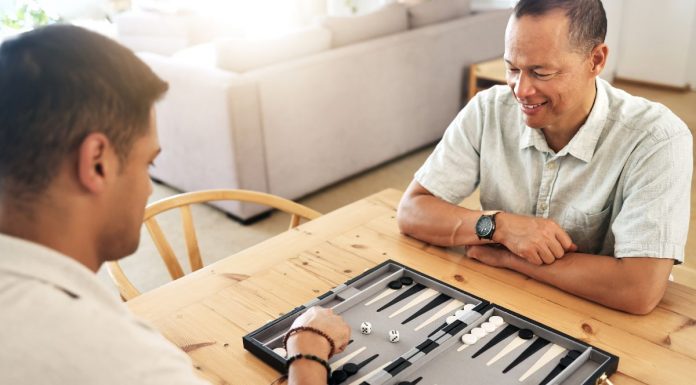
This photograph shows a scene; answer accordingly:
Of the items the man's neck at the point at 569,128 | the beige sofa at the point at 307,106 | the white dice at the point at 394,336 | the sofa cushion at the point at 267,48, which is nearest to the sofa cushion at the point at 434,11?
the beige sofa at the point at 307,106

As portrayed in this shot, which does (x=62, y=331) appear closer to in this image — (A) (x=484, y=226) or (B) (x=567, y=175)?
(A) (x=484, y=226)

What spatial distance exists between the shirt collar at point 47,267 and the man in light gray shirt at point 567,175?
1.01m

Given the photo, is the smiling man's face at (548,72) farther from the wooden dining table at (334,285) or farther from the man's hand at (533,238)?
the wooden dining table at (334,285)

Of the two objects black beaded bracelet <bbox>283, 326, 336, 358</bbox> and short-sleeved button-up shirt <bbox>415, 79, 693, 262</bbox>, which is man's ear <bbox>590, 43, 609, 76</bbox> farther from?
black beaded bracelet <bbox>283, 326, 336, 358</bbox>

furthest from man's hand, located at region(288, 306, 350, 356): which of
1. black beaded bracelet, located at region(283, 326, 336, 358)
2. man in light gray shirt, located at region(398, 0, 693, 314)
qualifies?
man in light gray shirt, located at region(398, 0, 693, 314)

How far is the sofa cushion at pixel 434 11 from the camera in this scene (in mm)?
4461

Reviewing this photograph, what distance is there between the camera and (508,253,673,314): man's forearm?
52.1 inches

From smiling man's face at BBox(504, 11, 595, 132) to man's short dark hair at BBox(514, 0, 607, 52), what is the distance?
0.04 feet

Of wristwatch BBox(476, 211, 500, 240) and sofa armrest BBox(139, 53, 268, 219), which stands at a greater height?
wristwatch BBox(476, 211, 500, 240)

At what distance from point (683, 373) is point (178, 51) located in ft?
15.3

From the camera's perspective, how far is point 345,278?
150cm

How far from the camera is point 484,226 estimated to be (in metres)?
1.57

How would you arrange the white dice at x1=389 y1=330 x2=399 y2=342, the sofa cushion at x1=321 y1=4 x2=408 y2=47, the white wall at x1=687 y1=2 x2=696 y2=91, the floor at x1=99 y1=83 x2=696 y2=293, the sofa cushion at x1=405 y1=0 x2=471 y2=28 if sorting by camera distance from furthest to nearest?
the white wall at x1=687 y1=2 x2=696 y2=91 → the sofa cushion at x1=405 y1=0 x2=471 y2=28 → the sofa cushion at x1=321 y1=4 x2=408 y2=47 → the floor at x1=99 y1=83 x2=696 y2=293 → the white dice at x1=389 y1=330 x2=399 y2=342

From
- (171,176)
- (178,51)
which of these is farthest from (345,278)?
(178,51)
